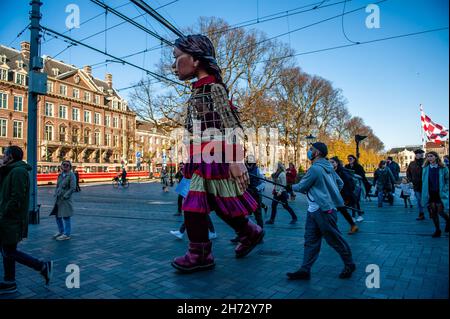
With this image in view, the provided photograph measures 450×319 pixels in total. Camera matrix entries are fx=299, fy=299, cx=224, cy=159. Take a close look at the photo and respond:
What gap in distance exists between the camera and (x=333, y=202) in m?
3.83

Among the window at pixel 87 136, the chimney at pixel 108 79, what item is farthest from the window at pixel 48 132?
the chimney at pixel 108 79

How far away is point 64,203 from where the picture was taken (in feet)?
20.3

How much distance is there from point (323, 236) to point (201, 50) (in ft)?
9.44

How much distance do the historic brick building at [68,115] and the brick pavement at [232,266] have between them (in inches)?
1353

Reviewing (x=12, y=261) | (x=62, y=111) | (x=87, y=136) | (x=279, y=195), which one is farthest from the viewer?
(x=87, y=136)

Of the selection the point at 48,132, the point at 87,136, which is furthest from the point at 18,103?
the point at 87,136

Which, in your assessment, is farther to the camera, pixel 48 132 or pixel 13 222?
pixel 48 132

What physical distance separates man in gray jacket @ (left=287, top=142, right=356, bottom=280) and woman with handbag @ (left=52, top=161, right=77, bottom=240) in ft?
15.7

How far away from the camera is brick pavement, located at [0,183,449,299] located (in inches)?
126

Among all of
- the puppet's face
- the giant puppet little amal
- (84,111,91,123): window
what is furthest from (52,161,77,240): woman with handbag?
(84,111,91,123): window

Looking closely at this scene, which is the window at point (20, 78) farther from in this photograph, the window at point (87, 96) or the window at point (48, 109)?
the window at point (87, 96)

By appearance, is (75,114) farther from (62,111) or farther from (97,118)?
(97,118)
